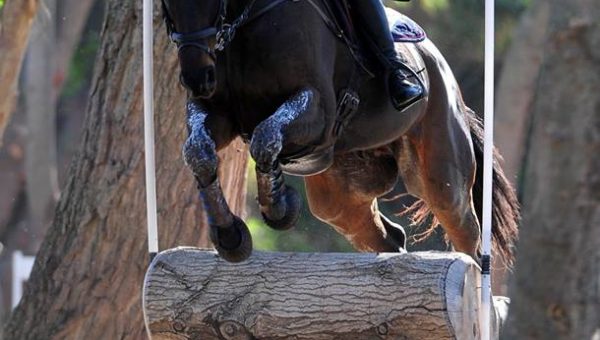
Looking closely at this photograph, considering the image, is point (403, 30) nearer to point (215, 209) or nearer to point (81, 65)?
point (215, 209)

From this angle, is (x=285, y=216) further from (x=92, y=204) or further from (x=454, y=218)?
(x=92, y=204)

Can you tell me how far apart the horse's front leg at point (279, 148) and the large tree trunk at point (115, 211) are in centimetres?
261

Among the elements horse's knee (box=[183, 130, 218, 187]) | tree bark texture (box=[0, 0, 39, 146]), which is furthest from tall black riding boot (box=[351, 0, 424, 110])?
tree bark texture (box=[0, 0, 39, 146])

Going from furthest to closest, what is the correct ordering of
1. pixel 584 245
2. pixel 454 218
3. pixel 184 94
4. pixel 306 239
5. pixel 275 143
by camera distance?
pixel 306 239 < pixel 184 94 < pixel 454 218 < pixel 275 143 < pixel 584 245

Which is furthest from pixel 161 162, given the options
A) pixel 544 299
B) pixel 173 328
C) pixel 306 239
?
pixel 306 239

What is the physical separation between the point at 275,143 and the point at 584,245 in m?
2.12

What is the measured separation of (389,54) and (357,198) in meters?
1.37

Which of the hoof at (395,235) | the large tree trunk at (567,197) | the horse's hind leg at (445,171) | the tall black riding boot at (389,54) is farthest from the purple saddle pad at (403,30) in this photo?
the large tree trunk at (567,197)

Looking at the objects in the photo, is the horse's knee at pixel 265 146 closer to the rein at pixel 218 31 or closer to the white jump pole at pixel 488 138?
the rein at pixel 218 31

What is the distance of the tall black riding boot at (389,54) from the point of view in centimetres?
647

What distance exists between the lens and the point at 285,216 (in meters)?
5.82

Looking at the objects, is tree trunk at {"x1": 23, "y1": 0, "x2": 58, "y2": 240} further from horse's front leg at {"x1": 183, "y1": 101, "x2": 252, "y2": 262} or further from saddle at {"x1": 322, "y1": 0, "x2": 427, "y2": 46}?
horse's front leg at {"x1": 183, "y1": 101, "x2": 252, "y2": 262}

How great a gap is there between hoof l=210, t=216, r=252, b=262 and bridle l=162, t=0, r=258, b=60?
0.69 metres

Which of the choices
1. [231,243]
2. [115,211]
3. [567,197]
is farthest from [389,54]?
[567,197]
